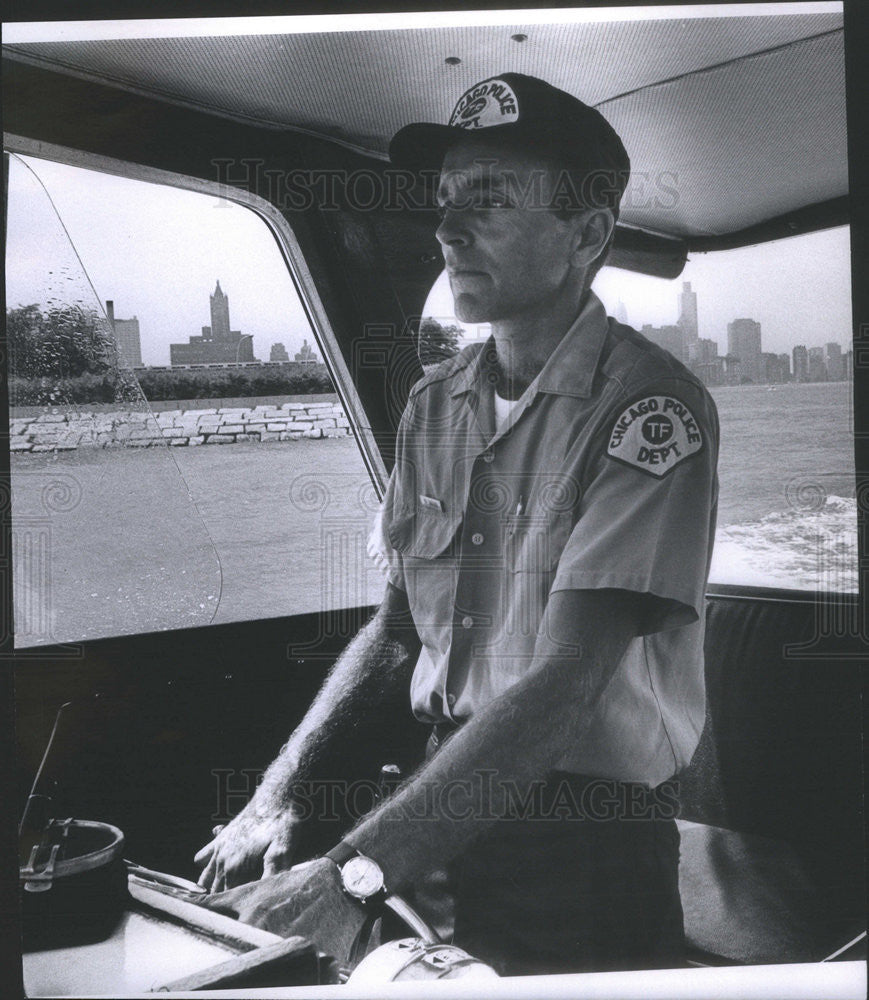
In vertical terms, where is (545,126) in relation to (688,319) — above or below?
above

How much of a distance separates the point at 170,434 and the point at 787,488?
1.47 metres

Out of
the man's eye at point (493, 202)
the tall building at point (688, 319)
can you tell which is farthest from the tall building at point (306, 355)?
the tall building at point (688, 319)

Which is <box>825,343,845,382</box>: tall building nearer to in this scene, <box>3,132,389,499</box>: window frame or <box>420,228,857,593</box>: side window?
<box>420,228,857,593</box>: side window

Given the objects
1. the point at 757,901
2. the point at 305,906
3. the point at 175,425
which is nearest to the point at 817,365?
the point at 757,901

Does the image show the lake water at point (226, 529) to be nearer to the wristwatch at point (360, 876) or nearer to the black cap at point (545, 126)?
the wristwatch at point (360, 876)

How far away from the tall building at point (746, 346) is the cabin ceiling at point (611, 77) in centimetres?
25

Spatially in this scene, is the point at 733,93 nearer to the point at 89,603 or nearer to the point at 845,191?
the point at 845,191

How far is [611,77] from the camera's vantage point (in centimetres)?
235

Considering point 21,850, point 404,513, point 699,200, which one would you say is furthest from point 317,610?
point 699,200

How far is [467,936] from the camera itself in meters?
2.40

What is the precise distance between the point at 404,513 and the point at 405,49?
1.07 m

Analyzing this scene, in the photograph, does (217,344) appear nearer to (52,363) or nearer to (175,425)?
(175,425)

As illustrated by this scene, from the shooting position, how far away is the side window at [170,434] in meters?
2.41

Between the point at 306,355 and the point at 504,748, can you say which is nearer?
the point at 504,748
